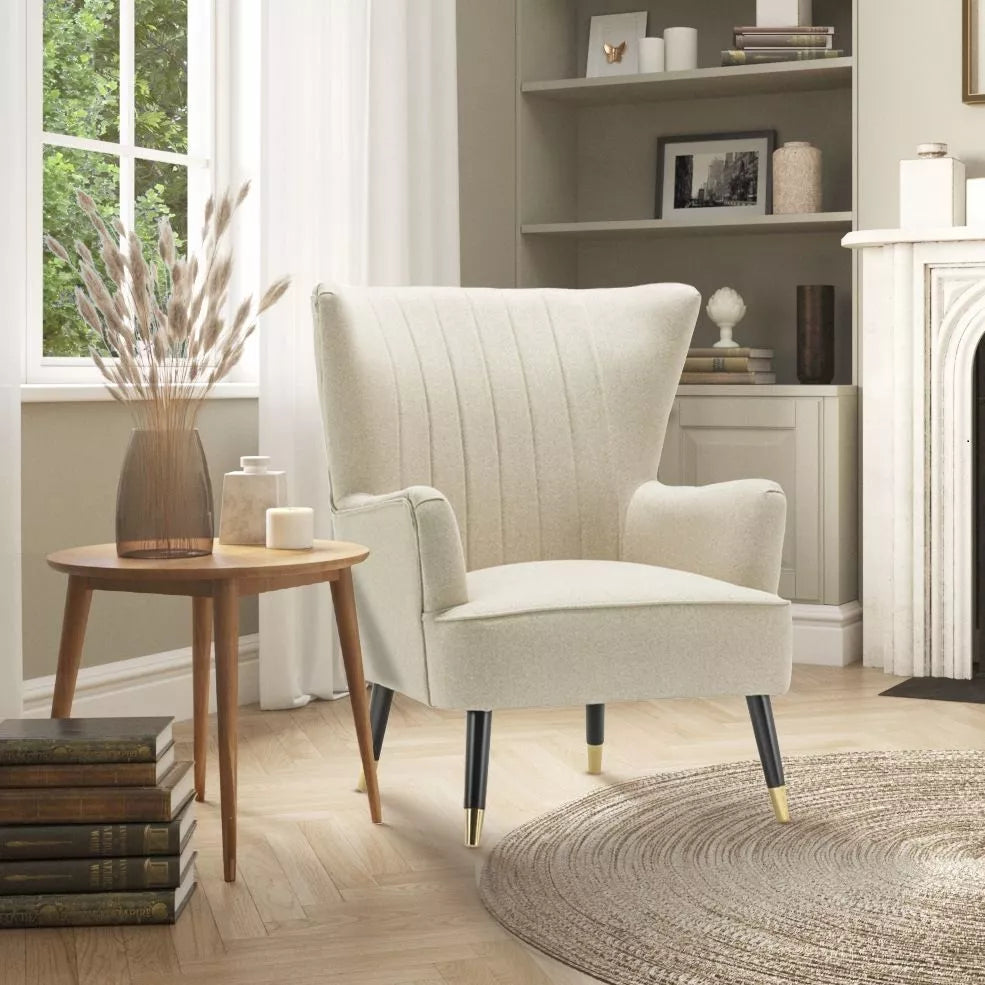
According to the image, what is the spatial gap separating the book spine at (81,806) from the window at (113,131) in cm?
135

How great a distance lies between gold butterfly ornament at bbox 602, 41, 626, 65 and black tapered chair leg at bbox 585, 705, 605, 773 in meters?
2.55

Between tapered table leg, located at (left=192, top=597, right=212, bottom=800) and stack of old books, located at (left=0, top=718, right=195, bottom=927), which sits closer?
stack of old books, located at (left=0, top=718, right=195, bottom=927)

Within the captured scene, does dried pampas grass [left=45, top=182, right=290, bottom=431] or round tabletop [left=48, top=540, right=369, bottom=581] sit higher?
dried pampas grass [left=45, top=182, right=290, bottom=431]

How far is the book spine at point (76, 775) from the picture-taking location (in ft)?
6.99

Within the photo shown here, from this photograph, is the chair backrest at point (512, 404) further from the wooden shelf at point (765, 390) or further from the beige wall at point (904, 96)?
the beige wall at point (904, 96)

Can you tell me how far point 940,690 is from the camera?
387 centimetres

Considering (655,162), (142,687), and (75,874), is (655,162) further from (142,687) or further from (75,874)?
(75,874)

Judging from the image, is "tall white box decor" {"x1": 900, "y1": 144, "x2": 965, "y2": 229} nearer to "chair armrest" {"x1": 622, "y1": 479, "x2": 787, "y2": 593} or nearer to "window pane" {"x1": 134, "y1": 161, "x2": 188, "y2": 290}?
"chair armrest" {"x1": 622, "y1": 479, "x2": 787, "y2": 593}

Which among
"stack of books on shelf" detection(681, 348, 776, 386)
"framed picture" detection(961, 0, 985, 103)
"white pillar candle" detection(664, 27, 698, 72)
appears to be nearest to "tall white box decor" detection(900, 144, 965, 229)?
"framed picture" detection(961, 0, 985, 103)

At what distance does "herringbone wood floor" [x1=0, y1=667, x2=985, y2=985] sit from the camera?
200 centimetres

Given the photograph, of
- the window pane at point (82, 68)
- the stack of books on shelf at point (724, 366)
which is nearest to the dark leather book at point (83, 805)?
the window pane at point (82, 68)

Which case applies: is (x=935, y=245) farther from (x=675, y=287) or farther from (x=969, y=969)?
(x=969, y=969)

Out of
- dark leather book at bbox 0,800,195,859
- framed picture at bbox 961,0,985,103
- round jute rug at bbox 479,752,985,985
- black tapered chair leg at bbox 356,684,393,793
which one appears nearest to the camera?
round jute rug at bbox 479,752,985,985

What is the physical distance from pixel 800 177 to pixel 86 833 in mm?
3074
